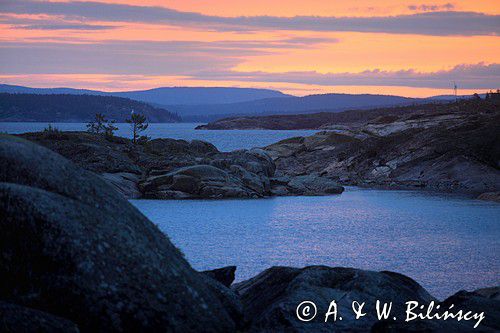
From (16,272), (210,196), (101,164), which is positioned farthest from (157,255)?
(101,164)

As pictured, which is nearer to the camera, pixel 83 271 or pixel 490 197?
pixel 83 271

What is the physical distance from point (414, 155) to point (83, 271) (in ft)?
146

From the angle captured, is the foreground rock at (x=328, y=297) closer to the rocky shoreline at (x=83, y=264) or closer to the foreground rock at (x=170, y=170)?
the rocky shoreline at (x=83, y=264)

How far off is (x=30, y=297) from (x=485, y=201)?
3236 cm

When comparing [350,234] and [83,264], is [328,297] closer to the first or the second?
[83,264]

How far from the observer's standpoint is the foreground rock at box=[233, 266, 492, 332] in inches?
361

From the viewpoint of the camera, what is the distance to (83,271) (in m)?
7.52

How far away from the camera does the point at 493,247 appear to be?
2300 centimetres

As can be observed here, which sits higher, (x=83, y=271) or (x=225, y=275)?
(x=83, y=271)

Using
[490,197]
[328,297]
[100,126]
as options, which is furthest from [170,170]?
[328,297]

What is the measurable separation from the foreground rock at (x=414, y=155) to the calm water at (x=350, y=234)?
17.5 ft

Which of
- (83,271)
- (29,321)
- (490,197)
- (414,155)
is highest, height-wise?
(83,271)

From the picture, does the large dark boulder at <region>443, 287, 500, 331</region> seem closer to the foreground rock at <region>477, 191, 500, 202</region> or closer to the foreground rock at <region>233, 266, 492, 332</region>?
the foreground rock at <region>233, 266, 492, 332</region>

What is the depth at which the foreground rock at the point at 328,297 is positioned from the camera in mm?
9172
